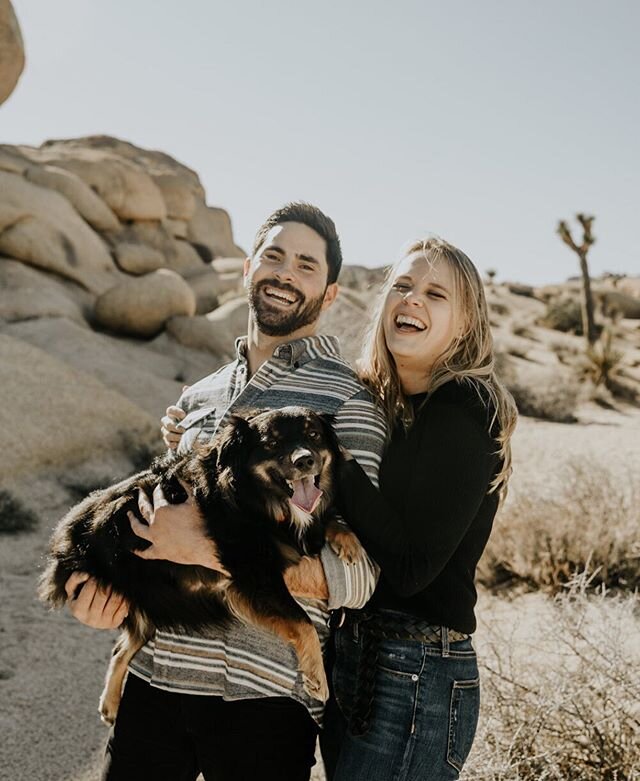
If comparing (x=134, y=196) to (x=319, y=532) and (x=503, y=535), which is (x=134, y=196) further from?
(x=319, y=532)

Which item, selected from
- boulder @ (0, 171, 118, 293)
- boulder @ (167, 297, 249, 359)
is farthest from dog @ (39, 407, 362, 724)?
boulder @ (0, 171, 118, 293)

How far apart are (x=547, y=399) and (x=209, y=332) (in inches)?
299

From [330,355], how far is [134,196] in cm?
2388

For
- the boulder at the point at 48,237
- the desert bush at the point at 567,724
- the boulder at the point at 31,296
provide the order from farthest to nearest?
the boulder at the point at 48,237 < the boulder at the point at 31,296 < the desert bush at the point at 567,724

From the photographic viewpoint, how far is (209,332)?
16594 millimetres

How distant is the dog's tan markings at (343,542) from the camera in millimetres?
2408

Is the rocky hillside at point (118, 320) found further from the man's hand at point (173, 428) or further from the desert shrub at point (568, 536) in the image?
the man's hand at point (173, 428)

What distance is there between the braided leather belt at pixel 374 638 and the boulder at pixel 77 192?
21948 mm

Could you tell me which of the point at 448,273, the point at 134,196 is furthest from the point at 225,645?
the point at 134,196

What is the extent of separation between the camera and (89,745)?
492 centimetres

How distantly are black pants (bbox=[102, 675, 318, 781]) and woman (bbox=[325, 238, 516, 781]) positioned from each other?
17 cm

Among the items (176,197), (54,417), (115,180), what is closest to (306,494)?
(54,417)

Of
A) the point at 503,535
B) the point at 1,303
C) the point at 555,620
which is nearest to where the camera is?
the point at 555,620

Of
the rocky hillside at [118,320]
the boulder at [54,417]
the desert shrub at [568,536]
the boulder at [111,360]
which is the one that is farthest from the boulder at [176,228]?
the desert shrub at [568,536]
